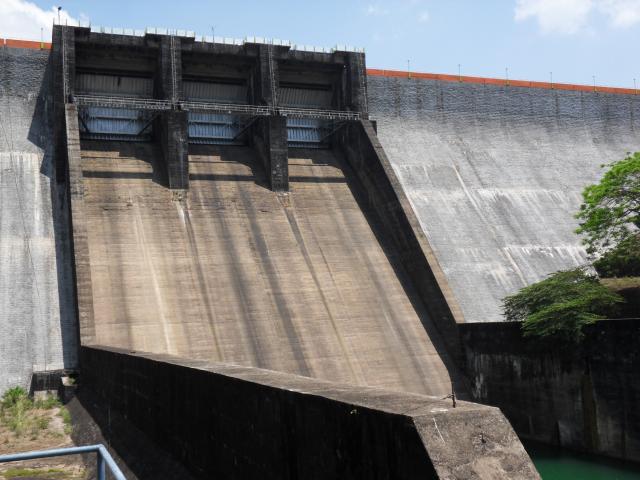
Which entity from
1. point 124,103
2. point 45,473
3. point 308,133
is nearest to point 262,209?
point 308,133

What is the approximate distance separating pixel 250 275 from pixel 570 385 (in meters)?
11.7

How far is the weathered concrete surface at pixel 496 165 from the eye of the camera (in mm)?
30453

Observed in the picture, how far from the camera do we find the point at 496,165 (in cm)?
3684

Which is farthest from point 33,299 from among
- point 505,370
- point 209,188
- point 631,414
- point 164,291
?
point 631,414

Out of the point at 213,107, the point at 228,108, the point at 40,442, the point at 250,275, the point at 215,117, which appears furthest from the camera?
the point at 215,117

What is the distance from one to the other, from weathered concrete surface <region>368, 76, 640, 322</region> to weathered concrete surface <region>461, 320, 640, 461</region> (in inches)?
200

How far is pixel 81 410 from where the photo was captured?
738 inches

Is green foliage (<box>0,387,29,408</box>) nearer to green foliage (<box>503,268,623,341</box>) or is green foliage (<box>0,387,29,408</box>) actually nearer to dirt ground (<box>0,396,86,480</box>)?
dirt ground (<box>0,396,86,480</box>)

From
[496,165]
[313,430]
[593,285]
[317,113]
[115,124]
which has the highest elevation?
[115,124]

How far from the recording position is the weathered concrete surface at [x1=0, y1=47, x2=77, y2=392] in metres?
23.1

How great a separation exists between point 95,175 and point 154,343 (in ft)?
32.0

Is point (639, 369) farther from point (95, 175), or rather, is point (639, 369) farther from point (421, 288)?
point (95, 175)

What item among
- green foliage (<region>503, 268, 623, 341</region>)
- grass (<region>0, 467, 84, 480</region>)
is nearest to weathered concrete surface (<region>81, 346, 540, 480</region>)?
grass (<region>0, 467, 84, 480</region>)

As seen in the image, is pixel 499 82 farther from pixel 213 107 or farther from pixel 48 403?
pixel 48 403
